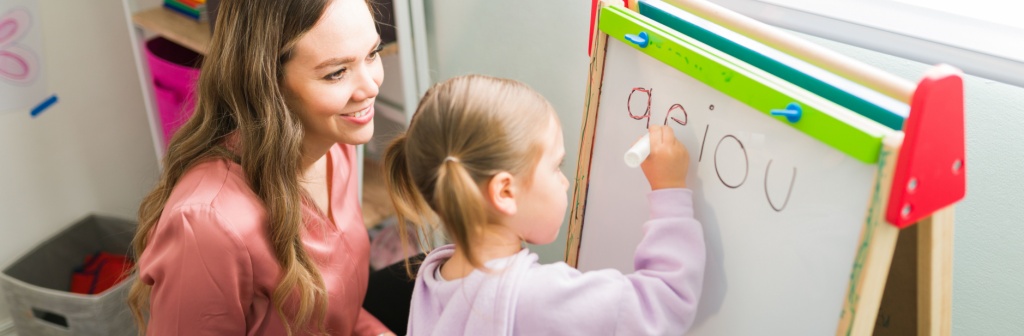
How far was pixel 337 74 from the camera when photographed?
45.3 inches

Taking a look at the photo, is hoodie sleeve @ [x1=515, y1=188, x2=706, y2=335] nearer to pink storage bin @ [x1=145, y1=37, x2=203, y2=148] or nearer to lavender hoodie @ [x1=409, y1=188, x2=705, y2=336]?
lavender hoodie @ [x1=409, y1=188, x2=705, y2=336]

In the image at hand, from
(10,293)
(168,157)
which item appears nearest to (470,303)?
(168,157)

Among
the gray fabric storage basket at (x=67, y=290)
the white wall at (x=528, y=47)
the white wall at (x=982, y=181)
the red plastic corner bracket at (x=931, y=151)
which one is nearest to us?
the red plastic corner bracket at (x=931, y=151)

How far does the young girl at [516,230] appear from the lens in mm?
886

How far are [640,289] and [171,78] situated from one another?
132 cm

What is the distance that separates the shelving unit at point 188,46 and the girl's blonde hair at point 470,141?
34.4 inches

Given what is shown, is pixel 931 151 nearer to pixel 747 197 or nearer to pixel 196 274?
pixel 747 197

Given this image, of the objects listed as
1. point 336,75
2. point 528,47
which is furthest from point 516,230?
point 528,47

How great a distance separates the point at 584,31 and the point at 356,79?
48cm

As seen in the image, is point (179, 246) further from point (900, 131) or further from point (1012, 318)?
point (1012, 318)

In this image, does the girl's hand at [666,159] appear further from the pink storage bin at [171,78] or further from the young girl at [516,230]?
the pink storage bin at [171,78]

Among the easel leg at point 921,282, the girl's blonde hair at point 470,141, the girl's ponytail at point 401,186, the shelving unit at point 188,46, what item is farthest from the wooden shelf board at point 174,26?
the easel leg at point 921,282

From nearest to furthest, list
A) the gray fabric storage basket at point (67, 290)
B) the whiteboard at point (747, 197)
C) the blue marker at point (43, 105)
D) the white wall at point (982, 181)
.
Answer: the whiteboard at point (747, 197)
the white wall at point (982, 181)
the gray fabric storage basket at point (67, 290)
the blue marker at point (43, 105)

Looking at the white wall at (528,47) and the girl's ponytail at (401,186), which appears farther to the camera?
the white wall at (528,47)
